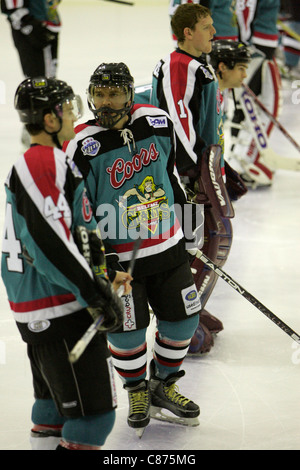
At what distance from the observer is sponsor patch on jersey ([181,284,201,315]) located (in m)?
2.51

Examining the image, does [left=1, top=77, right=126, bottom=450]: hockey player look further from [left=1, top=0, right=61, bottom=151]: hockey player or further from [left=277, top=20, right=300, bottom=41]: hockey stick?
[left=277, top=20, right=300, bottom=41]: hockey stick

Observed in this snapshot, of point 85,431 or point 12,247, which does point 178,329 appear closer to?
point 85,431

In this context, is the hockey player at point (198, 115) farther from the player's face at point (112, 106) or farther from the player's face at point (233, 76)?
the player's face at point (112, 106)

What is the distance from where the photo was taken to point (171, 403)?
104 inches

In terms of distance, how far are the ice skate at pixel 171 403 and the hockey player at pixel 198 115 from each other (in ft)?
1.30

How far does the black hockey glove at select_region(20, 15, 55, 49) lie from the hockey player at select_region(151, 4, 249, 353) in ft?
8.30

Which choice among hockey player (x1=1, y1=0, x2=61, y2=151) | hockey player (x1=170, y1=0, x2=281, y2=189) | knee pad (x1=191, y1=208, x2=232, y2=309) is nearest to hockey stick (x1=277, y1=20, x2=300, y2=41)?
hockey player (x1=170, y1=0, x2=281, y2=189)

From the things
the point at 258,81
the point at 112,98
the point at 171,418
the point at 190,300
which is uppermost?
the point at 112,98

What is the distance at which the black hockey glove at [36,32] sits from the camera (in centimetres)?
535

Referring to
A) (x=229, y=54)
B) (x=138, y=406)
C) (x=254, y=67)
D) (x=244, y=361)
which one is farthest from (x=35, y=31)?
(x=138, y=406)

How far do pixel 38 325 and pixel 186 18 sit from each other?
1463mm

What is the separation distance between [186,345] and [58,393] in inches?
28.4
